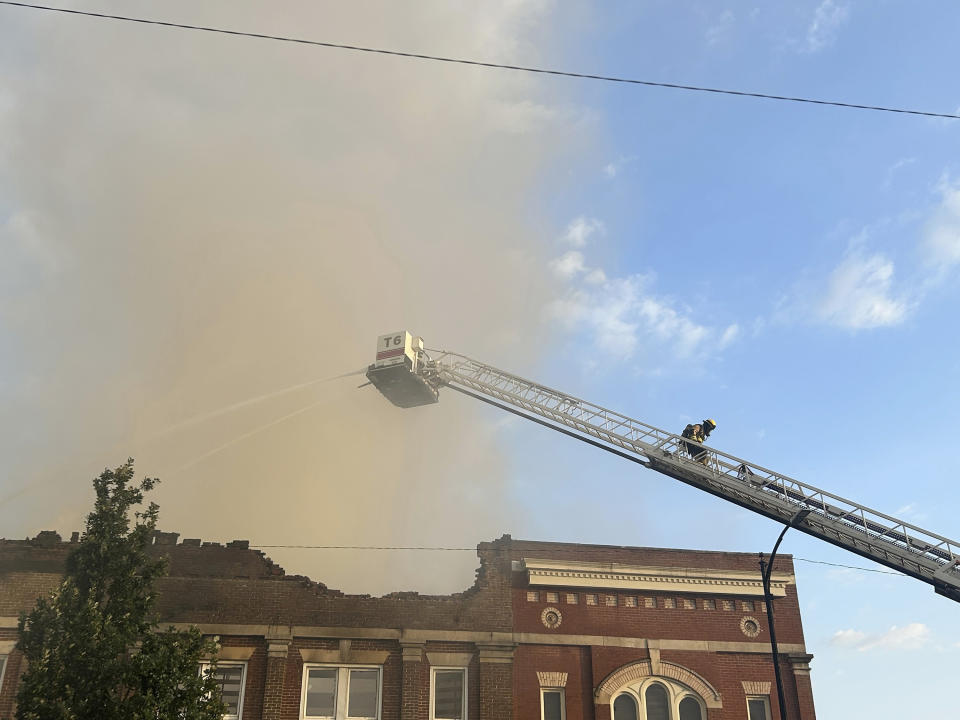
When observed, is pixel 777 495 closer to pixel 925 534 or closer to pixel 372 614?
pixel 925 534

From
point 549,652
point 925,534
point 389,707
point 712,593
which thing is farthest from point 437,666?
point 925,534

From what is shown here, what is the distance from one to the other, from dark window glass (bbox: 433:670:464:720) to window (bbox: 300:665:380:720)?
4.52 feet

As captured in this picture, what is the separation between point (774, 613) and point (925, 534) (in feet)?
17.5

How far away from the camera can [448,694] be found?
67.4 feet

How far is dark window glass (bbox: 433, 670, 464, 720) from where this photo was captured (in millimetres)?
20328

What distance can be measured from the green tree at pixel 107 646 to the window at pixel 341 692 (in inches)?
188

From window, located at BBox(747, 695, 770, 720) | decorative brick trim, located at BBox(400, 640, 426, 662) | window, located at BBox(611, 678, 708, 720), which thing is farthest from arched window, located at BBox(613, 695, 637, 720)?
decorative brick trim, located at BBox(400, 640, 426, 662)

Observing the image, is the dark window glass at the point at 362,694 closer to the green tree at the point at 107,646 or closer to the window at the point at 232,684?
the window at the point at 232,684

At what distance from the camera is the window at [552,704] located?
67.2 feet

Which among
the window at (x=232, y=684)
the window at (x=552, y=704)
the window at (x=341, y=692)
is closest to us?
the window at (x=232, y=684)

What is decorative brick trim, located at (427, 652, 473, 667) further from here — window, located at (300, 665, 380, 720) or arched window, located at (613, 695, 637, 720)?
arched window, located at (613, 695, 637, 720)

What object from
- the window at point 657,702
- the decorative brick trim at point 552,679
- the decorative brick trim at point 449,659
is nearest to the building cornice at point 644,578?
the decorative brick trim at point 552,679

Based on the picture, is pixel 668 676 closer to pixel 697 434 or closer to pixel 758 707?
pixel 758 707

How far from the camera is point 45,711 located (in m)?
13.8
